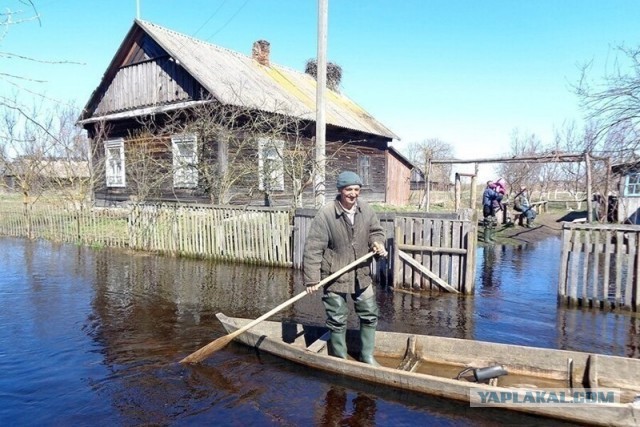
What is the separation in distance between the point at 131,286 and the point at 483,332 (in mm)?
6511

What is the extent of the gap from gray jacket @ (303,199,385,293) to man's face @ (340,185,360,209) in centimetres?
8

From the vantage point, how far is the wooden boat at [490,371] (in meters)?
3.86

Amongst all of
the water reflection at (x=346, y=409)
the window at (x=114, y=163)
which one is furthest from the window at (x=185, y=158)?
the water reflection at (x=346, y=409)

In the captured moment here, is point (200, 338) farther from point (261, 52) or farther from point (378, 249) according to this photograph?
point (261, 52)

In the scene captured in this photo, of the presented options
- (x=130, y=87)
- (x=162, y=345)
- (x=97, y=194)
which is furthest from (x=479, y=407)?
(x=97, y=194)

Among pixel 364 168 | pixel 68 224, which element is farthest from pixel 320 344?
pixel 364 168

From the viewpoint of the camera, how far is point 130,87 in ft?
61.2

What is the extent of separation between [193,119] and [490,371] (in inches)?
564

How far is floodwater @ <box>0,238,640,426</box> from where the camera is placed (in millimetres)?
4238

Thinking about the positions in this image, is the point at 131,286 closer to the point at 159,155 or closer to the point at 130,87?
the point at 159,155

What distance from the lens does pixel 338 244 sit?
17.1ft

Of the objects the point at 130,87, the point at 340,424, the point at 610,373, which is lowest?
the point at 340,424

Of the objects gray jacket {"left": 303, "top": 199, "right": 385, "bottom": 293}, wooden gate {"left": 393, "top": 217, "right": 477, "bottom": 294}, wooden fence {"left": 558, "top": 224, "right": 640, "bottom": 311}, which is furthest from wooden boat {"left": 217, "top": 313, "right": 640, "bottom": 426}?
wooden gate {"left": 393, "top": 217, "right": 477, "bottom": 294}

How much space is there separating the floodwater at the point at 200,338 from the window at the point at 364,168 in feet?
41.4
